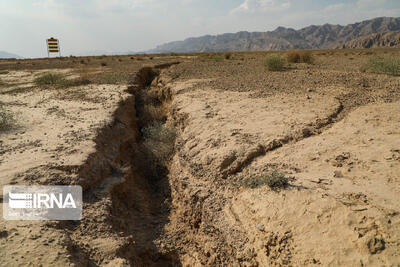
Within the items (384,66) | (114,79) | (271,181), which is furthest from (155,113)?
(384,66)

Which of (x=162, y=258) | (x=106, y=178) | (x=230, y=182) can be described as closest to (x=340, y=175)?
(x=230, y=182)

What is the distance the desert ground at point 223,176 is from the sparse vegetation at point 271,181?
0.03m

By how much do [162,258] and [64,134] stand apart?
3105 millimetres

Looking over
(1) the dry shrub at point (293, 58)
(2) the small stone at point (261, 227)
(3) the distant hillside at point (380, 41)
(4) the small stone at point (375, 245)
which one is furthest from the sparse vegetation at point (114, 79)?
(3) the distant hillside at point (380, 41)

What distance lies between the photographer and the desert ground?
259 centimetres

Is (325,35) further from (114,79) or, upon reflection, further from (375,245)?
(375,245)

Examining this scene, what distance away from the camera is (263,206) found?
3.04m

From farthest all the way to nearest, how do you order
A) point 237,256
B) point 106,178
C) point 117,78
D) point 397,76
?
point 117,78 → point 397,76 → point 106,178 → point 237,256

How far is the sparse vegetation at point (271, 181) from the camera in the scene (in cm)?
318

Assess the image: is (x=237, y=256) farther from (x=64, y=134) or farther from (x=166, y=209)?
(x=64, y=134)

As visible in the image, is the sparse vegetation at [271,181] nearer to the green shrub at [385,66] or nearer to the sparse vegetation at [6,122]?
the sparse vegetation at [6,122]

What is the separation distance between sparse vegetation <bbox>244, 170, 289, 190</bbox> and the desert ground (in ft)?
0.09

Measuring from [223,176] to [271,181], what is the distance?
87 centimetres

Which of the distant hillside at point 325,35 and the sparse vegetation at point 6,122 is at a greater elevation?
the distant hillside at point 325,35
